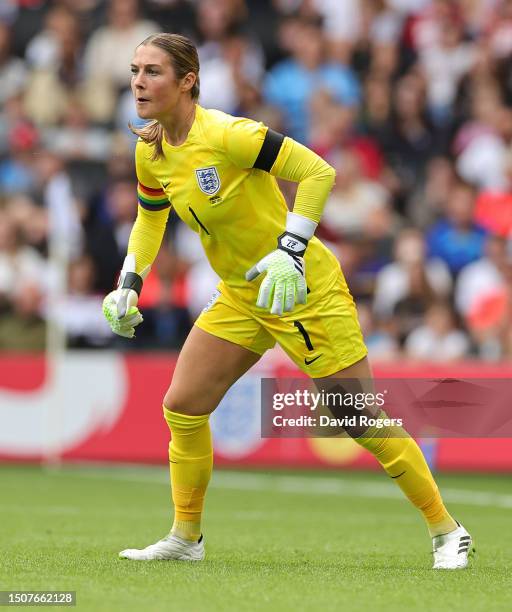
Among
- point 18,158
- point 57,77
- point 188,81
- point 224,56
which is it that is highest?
point 224,56

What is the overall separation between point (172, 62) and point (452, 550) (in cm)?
266

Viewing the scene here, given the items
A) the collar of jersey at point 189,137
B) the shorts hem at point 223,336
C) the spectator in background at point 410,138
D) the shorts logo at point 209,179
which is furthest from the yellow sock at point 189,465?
the spectator in background at point 410,138

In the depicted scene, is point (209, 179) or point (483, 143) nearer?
point (209, 179)

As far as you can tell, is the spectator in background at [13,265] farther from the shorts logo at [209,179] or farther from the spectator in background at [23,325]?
the shorts logo at [209,179]

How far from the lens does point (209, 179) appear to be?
20.9ft

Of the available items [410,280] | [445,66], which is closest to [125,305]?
[410,280]

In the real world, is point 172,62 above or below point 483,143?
below

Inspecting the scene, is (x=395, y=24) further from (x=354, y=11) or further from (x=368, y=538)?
(x=368, y=538)

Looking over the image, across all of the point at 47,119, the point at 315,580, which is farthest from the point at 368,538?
the point at 47,119

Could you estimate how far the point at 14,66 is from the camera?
55.3 feet

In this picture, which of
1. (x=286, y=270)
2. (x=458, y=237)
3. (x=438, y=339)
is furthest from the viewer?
(x=458, y=237)

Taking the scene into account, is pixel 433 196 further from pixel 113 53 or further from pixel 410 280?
pixel 113 53

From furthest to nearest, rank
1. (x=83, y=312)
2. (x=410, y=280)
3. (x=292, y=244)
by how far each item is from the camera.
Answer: (x=83, y=312)
(x=410, y=280)
(x=292, y=244)

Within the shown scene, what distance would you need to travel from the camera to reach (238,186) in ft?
21.1
